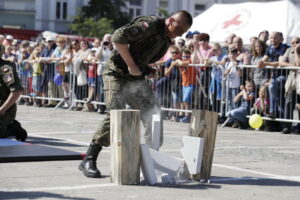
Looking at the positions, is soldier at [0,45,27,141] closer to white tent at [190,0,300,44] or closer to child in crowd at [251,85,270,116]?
child in crowd at [251,85,270,116]

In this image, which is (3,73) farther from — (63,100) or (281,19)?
(281,19)

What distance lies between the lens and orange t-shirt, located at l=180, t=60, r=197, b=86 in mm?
16119

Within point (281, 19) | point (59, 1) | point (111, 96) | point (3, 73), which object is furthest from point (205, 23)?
point (59, 1)

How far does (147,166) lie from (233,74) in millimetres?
8719

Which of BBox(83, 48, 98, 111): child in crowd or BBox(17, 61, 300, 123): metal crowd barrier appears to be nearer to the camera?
BBox(17, 61, 300, 123): metal crowd barrier

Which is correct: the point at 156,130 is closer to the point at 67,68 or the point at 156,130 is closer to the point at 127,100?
the point at 127,100

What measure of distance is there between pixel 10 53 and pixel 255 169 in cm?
1501

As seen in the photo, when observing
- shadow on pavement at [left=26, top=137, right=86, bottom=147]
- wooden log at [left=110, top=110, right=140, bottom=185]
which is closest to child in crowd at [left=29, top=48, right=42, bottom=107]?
shadow on pavement at [left=26, top=137, right=86, bottom=147]

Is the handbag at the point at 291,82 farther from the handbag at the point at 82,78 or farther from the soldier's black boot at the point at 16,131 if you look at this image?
the handbag at the point at 82,78

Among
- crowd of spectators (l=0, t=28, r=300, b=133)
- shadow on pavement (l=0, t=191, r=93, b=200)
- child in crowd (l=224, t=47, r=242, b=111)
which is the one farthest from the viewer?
child in crowd (l=224, t=47, r=242, b=111)

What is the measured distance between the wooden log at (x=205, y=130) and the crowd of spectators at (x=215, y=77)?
269 inches

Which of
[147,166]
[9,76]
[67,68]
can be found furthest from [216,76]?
[147,166]

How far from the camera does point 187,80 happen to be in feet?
53.3

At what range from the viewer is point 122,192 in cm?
656
